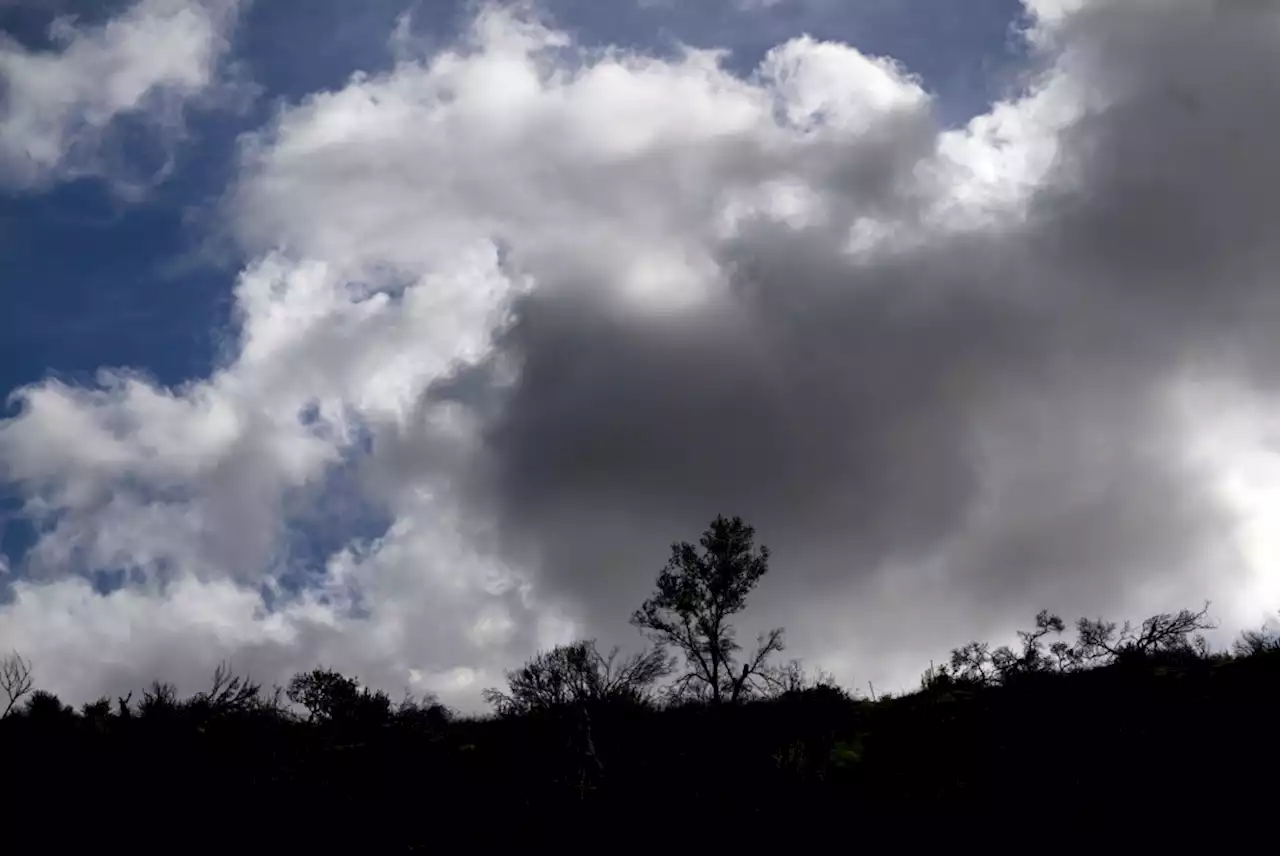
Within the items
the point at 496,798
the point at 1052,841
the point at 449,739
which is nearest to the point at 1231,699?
the point at 1052,841

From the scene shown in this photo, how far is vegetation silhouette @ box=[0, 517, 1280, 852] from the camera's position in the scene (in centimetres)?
1493

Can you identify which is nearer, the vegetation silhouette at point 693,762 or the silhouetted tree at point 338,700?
the vegetation silhouette at point 693,762

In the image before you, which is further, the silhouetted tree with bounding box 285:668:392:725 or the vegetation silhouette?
the silhouetted tree with bounding box 285:668:392:725

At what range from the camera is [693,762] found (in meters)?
22.3

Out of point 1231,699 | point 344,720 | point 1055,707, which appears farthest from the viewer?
point 344,720

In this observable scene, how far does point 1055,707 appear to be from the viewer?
58.2 ft

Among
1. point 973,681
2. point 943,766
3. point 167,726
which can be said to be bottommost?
point 943,766

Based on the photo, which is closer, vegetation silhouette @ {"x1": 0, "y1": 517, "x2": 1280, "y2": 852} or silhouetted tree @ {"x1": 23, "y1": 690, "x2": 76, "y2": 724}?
vegetation silhouette @ {"x1": 0, "y1": 517, "x2": 1280, "y2": 852}

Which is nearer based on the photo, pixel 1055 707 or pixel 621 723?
pixel 1055 707

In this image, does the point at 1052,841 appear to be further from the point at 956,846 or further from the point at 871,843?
the point at 871,843

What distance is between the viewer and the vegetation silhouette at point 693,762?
14.9 metres

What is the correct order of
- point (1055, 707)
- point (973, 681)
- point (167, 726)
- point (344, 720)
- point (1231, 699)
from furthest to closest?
1. point (344, 720)
2. point (167, 726)
3. point (973, 681)
4. point (1055, 707)
5. point (1231, 699)

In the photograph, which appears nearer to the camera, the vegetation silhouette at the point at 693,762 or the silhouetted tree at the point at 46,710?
the vegetation silhouette at the point at 693,762

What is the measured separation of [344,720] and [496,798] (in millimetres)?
9893
